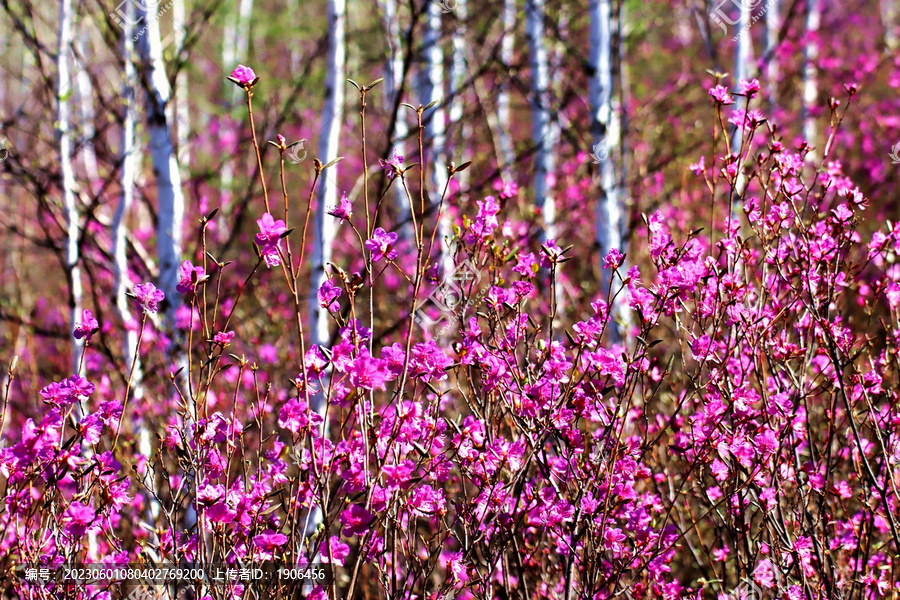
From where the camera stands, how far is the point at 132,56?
3428 mm

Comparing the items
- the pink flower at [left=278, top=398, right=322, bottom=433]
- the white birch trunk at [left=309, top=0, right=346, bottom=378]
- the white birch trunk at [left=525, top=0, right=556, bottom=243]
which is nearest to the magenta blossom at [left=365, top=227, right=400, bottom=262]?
the pink flower at [left=278, top=398, right=322, bottom=433]

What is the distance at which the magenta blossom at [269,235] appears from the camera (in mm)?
1646

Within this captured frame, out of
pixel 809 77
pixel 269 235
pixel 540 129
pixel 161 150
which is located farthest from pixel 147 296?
pixel 809 77

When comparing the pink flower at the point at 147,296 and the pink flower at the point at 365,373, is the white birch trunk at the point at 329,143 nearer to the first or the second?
the pink flower at the point at 147,296

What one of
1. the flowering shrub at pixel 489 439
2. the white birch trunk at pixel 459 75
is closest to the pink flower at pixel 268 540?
the flowering shrub at pixel 489 439

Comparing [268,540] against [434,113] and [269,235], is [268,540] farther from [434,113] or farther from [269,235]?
[434,113]

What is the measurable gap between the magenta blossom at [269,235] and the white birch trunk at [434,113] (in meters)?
2.65

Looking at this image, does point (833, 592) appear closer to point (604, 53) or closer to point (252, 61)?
point (604, 53)

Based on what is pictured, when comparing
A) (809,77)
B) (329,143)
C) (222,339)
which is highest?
(809,77)

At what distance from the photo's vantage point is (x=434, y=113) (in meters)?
4.82

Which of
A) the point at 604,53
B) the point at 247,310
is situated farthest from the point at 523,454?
the point at 247,310

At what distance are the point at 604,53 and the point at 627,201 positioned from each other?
1.34 meters

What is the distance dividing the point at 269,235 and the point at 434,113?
3.38 m

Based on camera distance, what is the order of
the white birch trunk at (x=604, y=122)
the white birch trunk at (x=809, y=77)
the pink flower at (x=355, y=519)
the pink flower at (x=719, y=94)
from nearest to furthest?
the pink flower at (x=355, y=519) → the pink flower at (x=719, y=94) → the white birch trunk at (x=604, y=122) → the white birch trunk at (x=809, y=77)
